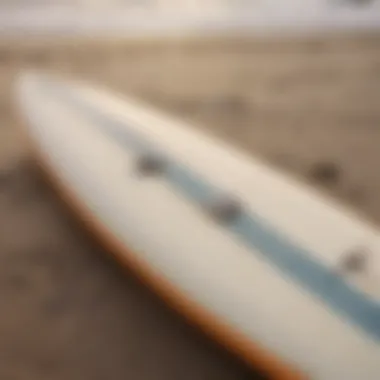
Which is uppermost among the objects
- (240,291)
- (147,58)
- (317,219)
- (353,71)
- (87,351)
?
(353,71)

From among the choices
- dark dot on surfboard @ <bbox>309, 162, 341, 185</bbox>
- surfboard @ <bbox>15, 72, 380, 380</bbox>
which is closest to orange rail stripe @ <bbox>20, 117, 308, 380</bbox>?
surfboard @ <bbox>15, 72, 380, 380</bbox>

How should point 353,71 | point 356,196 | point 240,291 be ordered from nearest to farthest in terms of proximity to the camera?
point 240,291 < point 356,196 < point 353,71

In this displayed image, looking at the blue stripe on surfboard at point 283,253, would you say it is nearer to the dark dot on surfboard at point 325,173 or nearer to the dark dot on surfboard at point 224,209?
the dark dot on surfboard at point 224,209

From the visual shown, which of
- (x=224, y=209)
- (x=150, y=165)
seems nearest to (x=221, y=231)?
(x=224, y=209)

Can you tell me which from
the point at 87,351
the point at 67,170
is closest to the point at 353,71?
the point at 67,170

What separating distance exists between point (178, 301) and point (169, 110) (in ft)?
1.11

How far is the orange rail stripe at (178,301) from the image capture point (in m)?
0.72

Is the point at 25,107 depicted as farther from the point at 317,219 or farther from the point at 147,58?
the point at 317,219

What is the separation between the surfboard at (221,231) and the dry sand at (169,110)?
3 centimetres

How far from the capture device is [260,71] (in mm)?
1087

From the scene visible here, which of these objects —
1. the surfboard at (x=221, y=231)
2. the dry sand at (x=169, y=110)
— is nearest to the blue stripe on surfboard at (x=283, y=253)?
the surfboard at (x=221, y=231)

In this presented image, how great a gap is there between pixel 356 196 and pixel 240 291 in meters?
0.22

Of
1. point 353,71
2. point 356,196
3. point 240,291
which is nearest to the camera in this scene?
point 240,291

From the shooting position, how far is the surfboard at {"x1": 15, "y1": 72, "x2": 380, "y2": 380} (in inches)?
29.0
